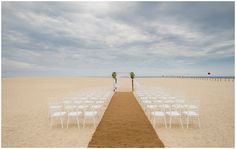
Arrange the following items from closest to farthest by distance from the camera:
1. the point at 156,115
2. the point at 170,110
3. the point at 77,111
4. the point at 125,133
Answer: the point at 125,133, the point at 156,115, the point at 77,111, the point at 170,110

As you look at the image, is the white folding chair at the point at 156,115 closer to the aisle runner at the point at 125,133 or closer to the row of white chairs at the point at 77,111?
the aisle runner at the point at 125,133

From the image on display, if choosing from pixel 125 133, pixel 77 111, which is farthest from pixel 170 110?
pixel 77 111

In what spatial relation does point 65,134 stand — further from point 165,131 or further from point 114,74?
point 114,74

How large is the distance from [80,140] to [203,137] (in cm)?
401

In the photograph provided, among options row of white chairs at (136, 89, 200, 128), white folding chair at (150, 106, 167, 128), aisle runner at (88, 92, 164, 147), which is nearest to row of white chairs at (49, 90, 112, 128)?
aisle runner at (88, 92, 164, 147)

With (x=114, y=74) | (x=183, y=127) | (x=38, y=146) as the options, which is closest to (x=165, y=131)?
(x=183, y=127)

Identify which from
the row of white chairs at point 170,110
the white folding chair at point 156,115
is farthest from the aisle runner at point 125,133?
the row of white chairs at point 170,110

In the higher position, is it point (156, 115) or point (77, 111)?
point (77, 111)

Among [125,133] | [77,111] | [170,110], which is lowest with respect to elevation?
[125,133]

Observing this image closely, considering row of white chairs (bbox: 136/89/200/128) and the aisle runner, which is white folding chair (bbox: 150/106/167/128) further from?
the aisle runner

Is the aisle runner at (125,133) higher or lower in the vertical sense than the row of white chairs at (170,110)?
lower

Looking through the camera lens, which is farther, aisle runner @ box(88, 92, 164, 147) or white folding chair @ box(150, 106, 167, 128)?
white folding chair @ box(150, 106, 167, 128)

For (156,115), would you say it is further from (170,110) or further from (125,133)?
(170,110)

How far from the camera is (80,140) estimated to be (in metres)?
7.25
